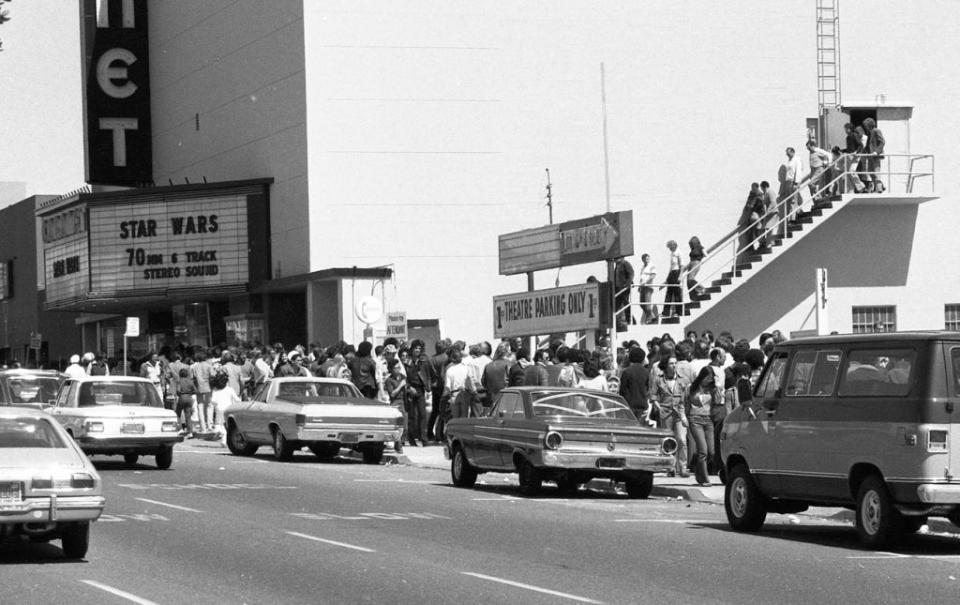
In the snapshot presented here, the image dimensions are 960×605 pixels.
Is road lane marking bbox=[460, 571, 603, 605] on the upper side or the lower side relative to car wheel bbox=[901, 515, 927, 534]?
lower

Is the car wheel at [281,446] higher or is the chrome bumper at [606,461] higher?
the chrome bumper at [606,461]

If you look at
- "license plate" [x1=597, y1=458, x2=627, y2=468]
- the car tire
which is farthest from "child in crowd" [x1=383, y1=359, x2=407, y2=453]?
"license plate" [x1=597, y1=458, x2=627, y2=468]

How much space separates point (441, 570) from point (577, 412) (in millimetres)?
7556

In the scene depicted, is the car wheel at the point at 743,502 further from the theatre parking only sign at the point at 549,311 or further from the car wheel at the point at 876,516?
the theatre parking only sign at the point at 549,311

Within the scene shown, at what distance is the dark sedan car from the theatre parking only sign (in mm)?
A: 6590

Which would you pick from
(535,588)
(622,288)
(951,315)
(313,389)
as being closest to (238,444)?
(313,389)

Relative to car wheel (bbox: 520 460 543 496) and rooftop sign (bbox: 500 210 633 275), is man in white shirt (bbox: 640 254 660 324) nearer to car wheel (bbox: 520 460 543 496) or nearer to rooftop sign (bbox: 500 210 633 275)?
rooftop sign (bbox: 500 210 633 275)

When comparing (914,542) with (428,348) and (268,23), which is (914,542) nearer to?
(428,348)

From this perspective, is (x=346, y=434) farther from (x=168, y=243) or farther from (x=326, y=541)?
(x=168, y=243)

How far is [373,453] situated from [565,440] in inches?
304

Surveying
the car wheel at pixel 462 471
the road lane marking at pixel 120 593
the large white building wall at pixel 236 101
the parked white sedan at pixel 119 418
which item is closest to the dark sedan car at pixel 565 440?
the car wheel at pixel 462 471

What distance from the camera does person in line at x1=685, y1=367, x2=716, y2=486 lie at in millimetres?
Answer: 20703

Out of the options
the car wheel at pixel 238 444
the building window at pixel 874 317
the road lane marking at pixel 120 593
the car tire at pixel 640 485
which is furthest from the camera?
the building window at pixel 874 317

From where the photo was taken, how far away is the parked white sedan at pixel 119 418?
24469mm
